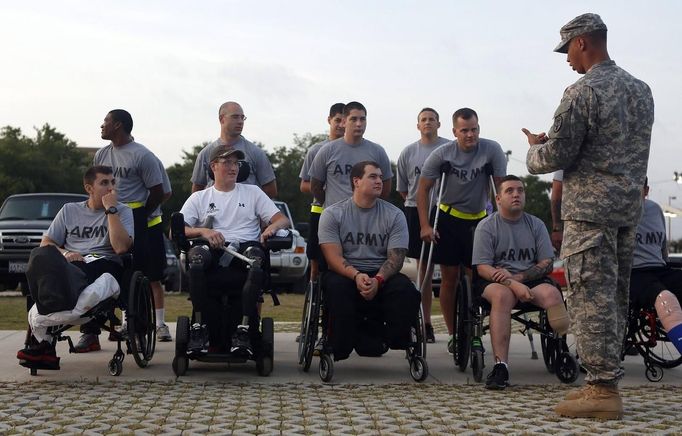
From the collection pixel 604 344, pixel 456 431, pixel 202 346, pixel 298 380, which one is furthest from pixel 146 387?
pixel 604 344

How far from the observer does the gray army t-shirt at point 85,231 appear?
7.93 meters

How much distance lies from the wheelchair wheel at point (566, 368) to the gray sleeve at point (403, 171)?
3150 millimetres

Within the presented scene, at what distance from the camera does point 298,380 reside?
749cm

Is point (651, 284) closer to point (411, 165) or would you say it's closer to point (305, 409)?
point (305, 409)

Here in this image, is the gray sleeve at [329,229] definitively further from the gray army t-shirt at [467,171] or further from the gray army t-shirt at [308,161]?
the gray army t-shirt at [308,161]

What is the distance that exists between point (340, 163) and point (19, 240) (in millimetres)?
9899

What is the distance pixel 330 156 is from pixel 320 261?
45.1 inches

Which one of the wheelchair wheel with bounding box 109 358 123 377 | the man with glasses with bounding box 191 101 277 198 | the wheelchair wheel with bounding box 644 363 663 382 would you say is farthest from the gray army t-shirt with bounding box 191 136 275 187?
the wheelchair wheel with bounding box 644 363 663 382

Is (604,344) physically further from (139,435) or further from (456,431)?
(139,435)

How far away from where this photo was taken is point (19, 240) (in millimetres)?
17828

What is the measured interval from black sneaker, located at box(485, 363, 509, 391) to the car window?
12.3m

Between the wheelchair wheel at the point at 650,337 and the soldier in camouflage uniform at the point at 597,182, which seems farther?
the wheelchair wheel at the point at 650,337

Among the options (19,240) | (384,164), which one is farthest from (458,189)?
(19,240)

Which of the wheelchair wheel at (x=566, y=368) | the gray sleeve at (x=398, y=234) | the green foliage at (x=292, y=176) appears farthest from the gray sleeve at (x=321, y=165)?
the green foliage at (x=292, y=176)
